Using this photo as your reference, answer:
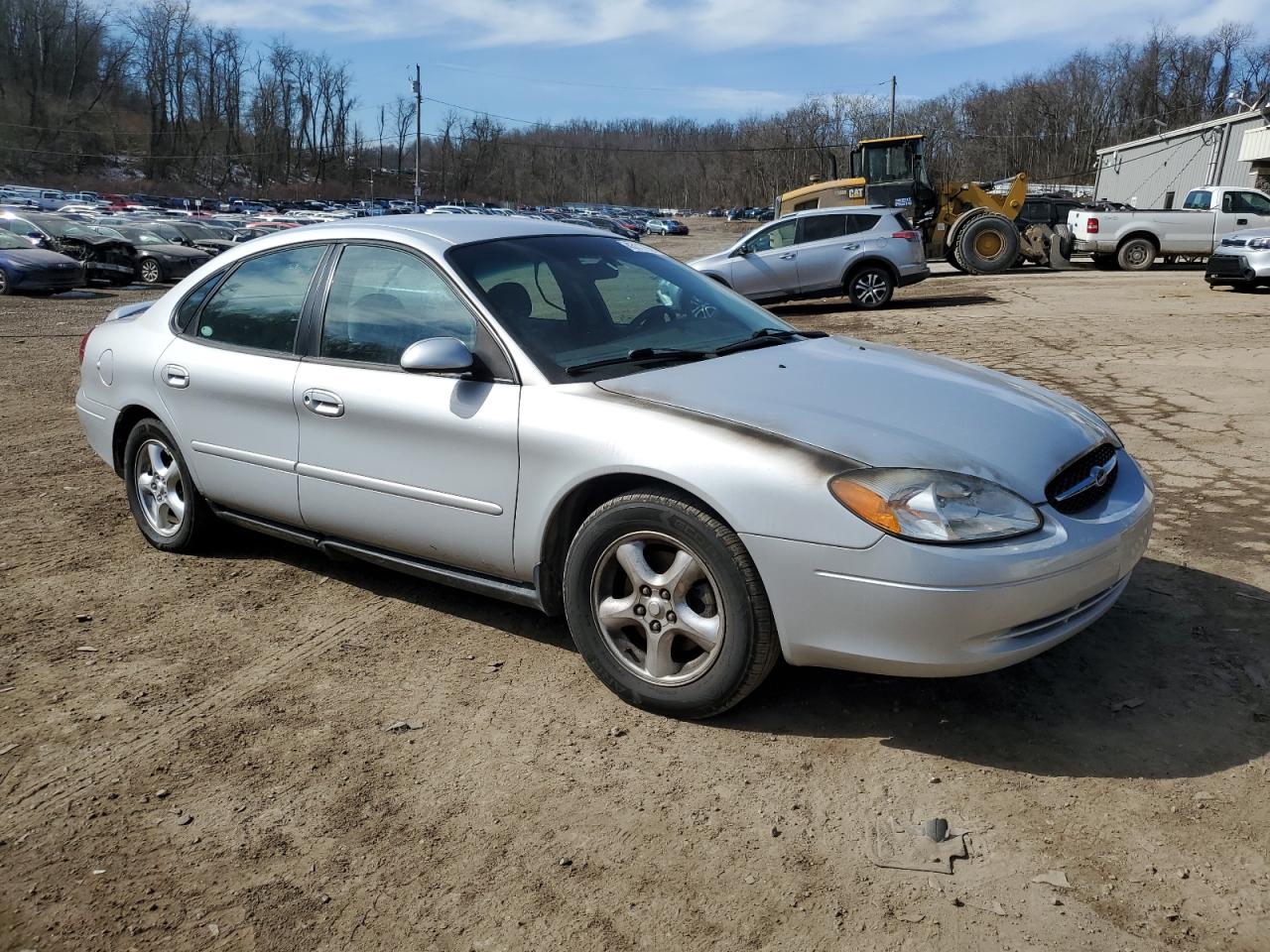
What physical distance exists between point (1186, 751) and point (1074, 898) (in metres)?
0.86

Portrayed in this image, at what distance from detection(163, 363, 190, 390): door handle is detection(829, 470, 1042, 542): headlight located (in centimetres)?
304

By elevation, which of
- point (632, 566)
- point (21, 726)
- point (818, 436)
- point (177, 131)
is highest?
point (177, 131)

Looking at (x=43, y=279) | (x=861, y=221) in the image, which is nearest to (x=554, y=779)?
(x=861, y=221)

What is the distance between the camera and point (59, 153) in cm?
10362

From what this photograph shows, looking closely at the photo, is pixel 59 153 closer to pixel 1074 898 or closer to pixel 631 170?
pixel 631 170

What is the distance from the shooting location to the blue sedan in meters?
20.3

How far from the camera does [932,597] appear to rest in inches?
110

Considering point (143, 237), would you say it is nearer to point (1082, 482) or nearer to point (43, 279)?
point (43, 279)

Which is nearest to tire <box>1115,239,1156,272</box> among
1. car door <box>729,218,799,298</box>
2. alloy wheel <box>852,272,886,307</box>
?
alloy wheel <box>852,272,886,307</box>

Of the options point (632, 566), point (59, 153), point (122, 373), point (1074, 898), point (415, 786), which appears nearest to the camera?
point (1074, 898)

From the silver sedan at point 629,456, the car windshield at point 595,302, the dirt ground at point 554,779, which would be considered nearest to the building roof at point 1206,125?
the car windshield at point 595,302

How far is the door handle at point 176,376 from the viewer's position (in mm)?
4559

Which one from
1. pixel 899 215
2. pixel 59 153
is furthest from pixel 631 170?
A: pixel 899 215

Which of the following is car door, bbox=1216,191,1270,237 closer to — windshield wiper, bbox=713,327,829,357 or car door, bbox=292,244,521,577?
windshield wiper, bbox=713,327,829,357
